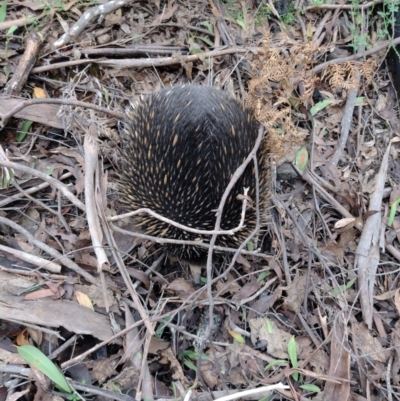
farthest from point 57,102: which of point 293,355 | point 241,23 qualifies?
point 293,355

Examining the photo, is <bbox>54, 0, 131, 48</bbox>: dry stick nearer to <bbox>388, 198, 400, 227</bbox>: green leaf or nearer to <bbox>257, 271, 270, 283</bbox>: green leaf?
<bbox>257, 271, 270, 283</bbox>: green leaf

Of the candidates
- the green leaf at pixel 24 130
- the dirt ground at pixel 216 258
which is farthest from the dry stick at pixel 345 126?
the green leaf at pixel 24 130

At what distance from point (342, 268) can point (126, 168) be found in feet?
4.92

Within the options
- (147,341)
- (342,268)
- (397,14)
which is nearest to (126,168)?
(147,341)

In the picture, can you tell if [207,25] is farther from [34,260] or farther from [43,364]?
[43,364]

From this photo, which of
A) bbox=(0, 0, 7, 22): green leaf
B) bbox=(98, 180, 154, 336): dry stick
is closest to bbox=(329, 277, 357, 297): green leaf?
bbox=(98, 180, 154, 336): dry stick

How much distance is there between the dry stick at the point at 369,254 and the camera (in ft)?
9.16

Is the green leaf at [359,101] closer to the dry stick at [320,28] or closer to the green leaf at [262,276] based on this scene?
the dry stick at [320,28]

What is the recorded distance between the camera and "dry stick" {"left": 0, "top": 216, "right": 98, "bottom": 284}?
2523 millimetres

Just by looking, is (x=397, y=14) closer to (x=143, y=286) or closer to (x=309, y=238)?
(x=309, y=238)

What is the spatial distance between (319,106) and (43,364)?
2.59m

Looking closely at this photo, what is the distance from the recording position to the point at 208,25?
12.2ft

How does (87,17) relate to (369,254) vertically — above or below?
above

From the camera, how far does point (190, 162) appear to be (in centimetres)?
247
